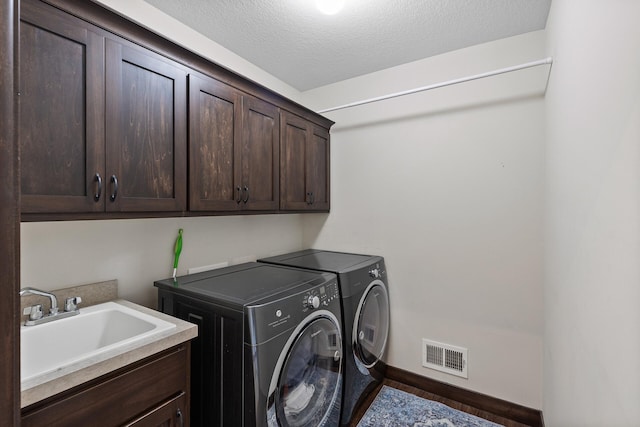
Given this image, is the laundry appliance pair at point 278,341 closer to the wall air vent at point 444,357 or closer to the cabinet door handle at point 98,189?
the wall air vent at point 444,357

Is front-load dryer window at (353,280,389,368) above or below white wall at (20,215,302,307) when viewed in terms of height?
below

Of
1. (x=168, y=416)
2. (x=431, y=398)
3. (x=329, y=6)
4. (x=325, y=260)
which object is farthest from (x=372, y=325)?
(x=329, y=6)

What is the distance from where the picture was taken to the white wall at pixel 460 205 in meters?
1.96

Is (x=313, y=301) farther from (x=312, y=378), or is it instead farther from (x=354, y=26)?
(x=354, y=26)

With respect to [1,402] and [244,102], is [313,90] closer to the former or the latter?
[244,102]

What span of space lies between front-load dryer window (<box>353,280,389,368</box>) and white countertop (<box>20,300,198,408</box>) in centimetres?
110

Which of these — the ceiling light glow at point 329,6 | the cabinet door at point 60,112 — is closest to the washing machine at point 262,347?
the cabinet door at point 60,112

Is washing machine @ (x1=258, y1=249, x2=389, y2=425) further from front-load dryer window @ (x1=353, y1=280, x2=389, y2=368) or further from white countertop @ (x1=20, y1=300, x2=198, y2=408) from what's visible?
white countertop @ (x1=20, y1=300, x2=198, y2=408)

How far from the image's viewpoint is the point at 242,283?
1.65 metres

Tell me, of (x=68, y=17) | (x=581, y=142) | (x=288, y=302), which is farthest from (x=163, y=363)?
(x=581, y=142)

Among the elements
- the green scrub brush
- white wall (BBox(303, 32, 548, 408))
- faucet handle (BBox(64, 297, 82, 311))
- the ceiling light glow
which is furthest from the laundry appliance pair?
the ceiling light glow

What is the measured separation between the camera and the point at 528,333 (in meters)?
1.95

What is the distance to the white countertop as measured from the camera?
2.67 feet

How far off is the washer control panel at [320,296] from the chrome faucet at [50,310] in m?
1.02
